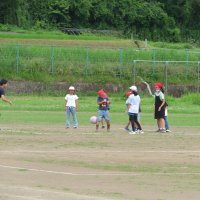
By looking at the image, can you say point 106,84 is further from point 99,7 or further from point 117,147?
point 117,147

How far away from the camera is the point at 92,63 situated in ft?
209

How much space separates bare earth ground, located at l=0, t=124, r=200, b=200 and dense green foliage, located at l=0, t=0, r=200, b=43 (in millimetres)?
51867

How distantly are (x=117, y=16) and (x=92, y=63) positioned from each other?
23.7 metres

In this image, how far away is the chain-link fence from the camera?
61.5 m

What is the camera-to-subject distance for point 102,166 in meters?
18.8

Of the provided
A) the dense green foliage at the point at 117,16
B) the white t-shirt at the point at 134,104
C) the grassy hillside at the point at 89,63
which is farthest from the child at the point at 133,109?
the dense green foliage at the point at 117,16

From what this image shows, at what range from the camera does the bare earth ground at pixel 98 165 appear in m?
14.8

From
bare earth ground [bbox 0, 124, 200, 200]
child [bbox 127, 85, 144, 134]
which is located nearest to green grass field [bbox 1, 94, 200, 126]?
child [bbox 127, 85, 144, 134]

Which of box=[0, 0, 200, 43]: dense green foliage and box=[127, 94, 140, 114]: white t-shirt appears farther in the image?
box=[0, 0, 200, 43]: dense green foliage

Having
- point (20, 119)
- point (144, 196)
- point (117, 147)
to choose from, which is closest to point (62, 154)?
point (117, 147)

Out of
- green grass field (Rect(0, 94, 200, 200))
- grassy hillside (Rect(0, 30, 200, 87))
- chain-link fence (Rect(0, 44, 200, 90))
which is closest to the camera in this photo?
green grass field (Rect(0, 94, 200, 200))

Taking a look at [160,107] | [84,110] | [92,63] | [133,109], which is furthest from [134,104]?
[92,63]

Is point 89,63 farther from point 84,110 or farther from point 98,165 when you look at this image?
point 98,165

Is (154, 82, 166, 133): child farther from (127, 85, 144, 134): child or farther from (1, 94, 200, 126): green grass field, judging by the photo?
(1, 94, 200, 126): green grass field
